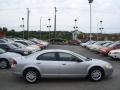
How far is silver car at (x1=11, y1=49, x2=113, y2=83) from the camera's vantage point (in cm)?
1296

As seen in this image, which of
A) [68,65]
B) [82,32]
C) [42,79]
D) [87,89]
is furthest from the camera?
[82,32]

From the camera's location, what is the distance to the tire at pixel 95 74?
43.4ft

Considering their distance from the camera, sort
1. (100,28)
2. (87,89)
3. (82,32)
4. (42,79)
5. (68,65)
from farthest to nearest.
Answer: (82,32)
(100,28)
(42,79)
(68,65)
(87,89)

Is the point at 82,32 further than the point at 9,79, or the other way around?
the point at 82,32

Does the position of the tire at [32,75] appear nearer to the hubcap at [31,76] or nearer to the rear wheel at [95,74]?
the hubcap at [31,76]

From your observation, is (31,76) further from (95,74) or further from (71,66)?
(95,74)

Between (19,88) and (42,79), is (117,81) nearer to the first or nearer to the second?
(42,79)

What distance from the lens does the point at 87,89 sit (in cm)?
1135

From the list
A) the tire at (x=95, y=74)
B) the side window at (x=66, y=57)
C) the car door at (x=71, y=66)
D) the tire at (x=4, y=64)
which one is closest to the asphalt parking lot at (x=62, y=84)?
the tire at (x=95, y=74)

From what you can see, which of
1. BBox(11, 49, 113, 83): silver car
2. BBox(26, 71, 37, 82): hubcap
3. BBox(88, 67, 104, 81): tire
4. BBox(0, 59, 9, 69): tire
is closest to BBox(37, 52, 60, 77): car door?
BBox(11, 49, 113, 83): silver car

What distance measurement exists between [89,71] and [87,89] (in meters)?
1.94

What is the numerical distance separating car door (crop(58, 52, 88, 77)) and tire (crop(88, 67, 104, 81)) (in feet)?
0.96

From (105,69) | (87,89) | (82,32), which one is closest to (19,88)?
(87,89)

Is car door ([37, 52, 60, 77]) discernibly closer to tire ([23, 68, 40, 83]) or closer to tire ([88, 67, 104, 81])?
tire ([23, 68, 40, 83])
